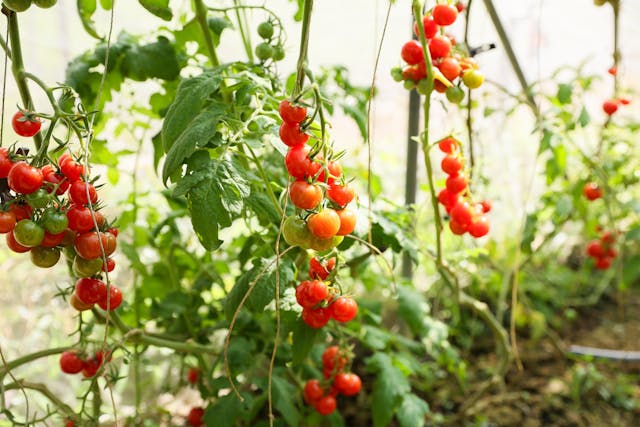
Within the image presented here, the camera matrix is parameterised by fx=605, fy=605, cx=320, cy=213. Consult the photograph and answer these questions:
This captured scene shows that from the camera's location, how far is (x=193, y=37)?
45.0 inches

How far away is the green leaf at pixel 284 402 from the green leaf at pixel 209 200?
0.51m

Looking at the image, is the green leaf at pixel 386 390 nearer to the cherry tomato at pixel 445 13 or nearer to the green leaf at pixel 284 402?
the green leaf at pixel 284 402

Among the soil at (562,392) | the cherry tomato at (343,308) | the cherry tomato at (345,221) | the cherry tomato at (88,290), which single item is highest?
the cherry tomato at (345,221)

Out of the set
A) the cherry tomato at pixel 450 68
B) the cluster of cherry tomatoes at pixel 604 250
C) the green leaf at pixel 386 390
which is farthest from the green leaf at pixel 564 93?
the green leaf at pixel 386 390

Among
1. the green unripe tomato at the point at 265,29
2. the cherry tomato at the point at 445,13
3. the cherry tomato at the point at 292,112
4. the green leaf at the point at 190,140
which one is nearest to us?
the cherry tomato at the point at 292,112

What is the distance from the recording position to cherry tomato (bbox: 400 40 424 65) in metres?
0.90

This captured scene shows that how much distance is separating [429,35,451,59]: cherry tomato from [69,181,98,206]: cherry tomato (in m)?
0.53

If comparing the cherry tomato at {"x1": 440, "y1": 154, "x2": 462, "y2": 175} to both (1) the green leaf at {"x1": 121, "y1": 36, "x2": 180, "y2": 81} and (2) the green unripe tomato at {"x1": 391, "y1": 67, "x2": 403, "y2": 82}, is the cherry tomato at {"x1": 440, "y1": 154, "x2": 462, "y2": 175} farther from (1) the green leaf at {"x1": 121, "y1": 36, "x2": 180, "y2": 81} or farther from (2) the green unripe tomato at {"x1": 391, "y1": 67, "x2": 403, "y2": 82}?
(1) the green leaf at {"x1": 121, "y1": 36, "x2": 180, "y2": 81}

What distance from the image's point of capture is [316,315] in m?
Result: 0.87

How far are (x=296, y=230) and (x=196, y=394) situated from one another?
124 cm

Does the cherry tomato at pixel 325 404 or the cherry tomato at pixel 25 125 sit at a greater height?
the cherry tomato at pixel 25 125

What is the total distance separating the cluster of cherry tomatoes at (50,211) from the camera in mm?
697

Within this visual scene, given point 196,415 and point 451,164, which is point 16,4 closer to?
point 451,164

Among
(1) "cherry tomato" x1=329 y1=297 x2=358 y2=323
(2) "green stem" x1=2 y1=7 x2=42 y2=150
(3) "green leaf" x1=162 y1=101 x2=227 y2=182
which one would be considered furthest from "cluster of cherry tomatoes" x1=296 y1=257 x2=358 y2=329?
(2) "green stem" x1=2 y1=7 x2=42 y2=150
